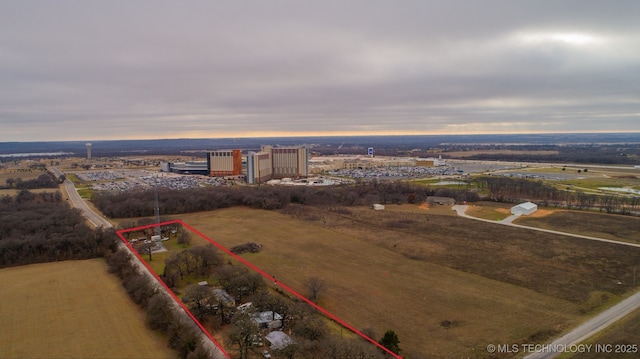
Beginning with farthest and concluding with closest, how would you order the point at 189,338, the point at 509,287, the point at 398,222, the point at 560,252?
the point at 398,222 < the point at 560,252 < the point at 509,287 < the point at 189,338

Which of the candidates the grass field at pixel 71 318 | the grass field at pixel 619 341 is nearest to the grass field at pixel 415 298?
the grass field at pixel 619 341

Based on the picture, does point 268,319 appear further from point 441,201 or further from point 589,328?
point 441,201

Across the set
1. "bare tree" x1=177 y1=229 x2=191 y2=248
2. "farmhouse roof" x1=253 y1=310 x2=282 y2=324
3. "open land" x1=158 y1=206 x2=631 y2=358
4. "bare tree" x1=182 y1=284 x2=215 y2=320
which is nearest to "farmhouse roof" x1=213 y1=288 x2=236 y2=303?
"bare tree" x1=182 y1=284 x2=215 y2=320

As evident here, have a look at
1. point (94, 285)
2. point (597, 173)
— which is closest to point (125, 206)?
point (94, 285)

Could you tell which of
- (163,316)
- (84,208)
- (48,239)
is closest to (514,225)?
(163,316)

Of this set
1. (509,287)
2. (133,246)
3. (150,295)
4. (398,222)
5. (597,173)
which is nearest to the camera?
(150,295)

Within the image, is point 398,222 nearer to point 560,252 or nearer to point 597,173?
point 560,252

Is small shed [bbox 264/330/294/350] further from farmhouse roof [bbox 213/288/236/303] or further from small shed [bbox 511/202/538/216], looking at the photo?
small shed [bbox 511/202/538/216]
